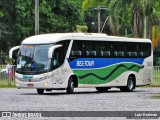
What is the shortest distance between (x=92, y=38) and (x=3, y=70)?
41.4 feet

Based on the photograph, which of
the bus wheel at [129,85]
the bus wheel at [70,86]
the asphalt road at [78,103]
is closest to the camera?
the asphalt road at [78,103]

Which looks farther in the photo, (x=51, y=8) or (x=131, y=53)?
(x=51, y=8)

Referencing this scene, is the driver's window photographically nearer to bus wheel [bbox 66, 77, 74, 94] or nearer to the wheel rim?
bus wheel [bbox 66, 77, 74, 94]

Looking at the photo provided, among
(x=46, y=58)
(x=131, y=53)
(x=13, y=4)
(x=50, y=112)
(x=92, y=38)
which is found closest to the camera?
(x=50, y=112)

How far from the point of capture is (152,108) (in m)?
22.9

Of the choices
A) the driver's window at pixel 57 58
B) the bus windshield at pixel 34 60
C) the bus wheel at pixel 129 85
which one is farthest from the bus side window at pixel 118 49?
the bus windshield at pixel 34 60

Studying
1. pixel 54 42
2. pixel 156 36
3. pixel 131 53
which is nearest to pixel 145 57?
pixel 131 53

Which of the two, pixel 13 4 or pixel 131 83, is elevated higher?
pixel 13 4

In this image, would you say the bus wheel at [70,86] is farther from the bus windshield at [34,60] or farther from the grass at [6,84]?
the grass at [6,84]

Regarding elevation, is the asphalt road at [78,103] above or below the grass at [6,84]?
above

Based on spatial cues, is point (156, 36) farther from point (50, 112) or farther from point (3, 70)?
point (50, 112)

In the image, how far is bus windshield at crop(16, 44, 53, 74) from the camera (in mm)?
34312

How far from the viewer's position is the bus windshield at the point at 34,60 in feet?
113

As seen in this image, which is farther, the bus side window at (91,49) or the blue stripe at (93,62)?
the bus side window at (91,49)
